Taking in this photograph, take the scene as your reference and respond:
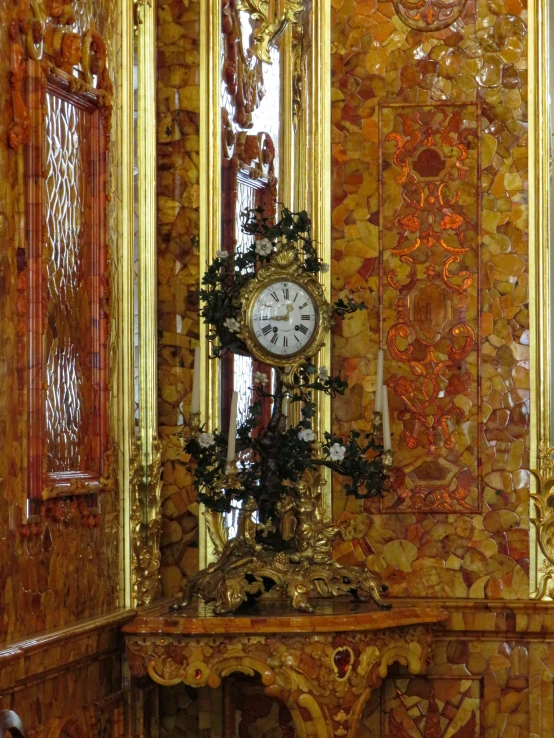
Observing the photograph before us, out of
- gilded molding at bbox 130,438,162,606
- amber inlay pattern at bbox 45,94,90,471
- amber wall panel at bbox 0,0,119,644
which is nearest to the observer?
amber wall panel at bbox 0,0,119,644

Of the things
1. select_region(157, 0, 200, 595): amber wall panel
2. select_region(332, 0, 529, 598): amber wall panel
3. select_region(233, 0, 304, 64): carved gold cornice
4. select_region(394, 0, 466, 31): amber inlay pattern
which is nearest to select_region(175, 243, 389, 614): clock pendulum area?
select_region(157, 0, 200, 595): amber wall panel

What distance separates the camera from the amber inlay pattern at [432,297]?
4.37m

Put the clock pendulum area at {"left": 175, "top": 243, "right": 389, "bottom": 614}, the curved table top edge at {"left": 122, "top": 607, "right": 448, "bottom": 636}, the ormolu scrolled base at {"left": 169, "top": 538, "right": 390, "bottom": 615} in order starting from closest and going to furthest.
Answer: the curved table top edge at {"left": 122, "top": 607, "right": 448, "bottom": 636}
the ormolu scrolled base at {"left": 169, "top": 538, "right": 390, "bottom": 615}
the clock pendulum area at {"left": 175, "top": 243, "right": 389, "bottom": 614}

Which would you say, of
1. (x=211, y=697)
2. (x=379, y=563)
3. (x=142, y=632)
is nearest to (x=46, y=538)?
(x=142, y=632)

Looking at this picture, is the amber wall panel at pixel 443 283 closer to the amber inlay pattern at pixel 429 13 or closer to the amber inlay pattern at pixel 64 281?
the amber inlay pattern at pixel 429 13

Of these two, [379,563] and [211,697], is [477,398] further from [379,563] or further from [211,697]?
[211,697]

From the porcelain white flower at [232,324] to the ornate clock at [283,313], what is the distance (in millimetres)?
16

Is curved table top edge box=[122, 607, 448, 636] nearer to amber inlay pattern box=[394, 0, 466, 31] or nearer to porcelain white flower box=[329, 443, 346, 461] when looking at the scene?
porcelain white flower box=[329, 443, 346, 461]

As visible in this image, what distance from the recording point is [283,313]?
393 cm

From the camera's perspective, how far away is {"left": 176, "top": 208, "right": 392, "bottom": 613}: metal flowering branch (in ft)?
12.6

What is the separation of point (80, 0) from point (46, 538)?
1413mm

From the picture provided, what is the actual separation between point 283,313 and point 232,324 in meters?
0.15

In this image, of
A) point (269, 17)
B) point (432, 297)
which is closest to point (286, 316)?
point (432, 297)

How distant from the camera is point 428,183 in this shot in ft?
14.5
